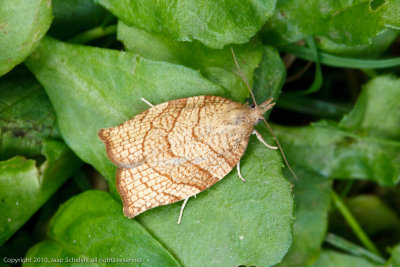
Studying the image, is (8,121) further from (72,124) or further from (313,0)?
(313,0)

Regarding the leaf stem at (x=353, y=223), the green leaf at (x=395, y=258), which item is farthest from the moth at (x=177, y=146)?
the green leaf at (x=395, y=258)

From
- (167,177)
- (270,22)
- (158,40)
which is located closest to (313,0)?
(270,22)

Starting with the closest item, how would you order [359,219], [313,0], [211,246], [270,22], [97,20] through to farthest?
[211,246] < [313,0] < [270,22] < [97,20] < [359,219]

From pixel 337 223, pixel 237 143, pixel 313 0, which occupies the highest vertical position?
pixel 313 0

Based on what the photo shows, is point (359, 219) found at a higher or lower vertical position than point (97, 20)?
lower

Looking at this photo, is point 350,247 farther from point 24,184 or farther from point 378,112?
point 24,184

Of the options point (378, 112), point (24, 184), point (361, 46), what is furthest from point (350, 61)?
point (24, 184)
